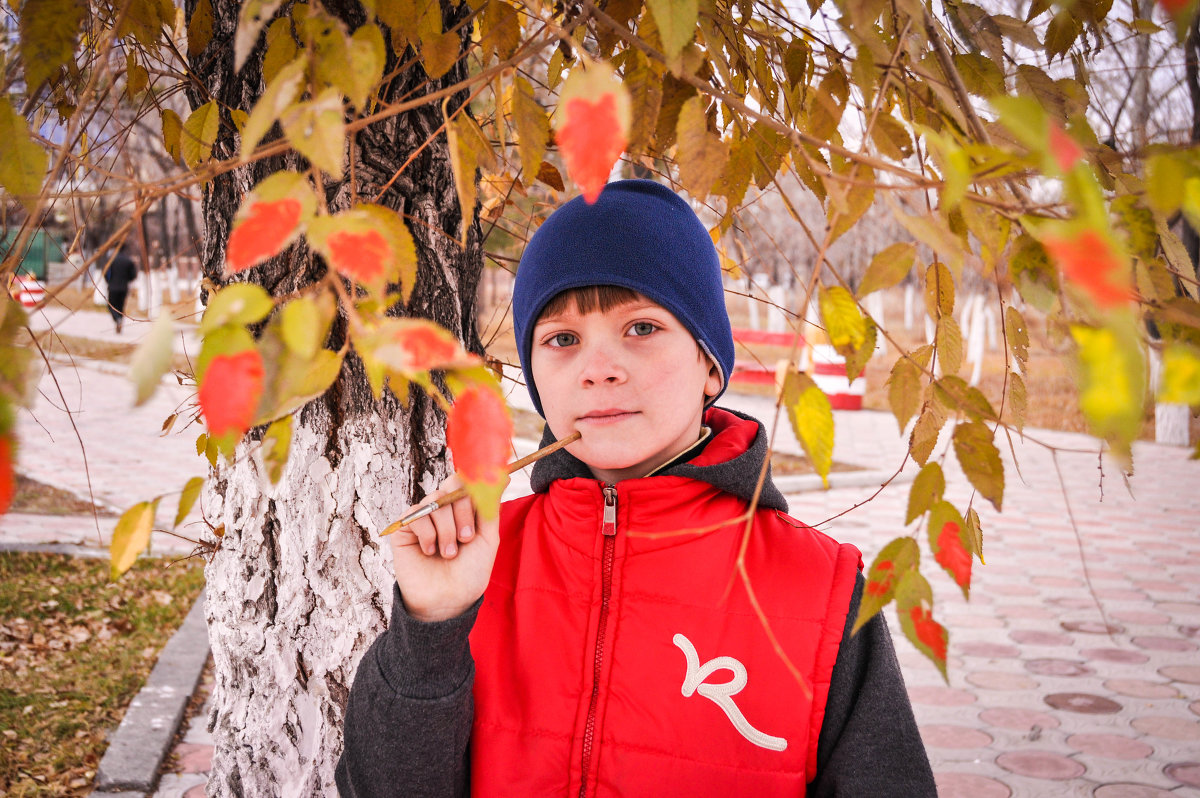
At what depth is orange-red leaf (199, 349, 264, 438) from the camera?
559mm

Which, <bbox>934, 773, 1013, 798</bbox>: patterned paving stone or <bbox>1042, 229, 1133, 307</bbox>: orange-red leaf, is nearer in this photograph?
<bbox>1042, 229, 1133, 307</bbox>: orange-red leaf

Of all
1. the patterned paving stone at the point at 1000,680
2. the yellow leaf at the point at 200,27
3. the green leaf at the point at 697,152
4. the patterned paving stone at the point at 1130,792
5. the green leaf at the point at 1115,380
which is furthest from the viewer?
the patterned paving stone at the point at 1000,680

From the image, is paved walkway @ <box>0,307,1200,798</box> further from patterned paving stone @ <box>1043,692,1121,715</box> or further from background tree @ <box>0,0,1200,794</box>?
background tree @ <box>0,0,1200,794</box>

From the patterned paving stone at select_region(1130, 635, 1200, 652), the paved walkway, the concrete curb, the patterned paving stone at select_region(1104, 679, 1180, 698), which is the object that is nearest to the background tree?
the paved walkway

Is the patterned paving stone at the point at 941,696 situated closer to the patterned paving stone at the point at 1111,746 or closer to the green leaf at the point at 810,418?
the patterned paving stone at the point at 1111,746

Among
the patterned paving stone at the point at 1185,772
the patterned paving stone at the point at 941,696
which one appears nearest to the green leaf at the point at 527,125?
the patterned paving stone at the point at 1185,772

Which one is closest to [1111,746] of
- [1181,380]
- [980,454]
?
[980,454]

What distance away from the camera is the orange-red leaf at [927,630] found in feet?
2.30

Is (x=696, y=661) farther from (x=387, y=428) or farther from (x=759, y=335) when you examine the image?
(x=759, y=335)

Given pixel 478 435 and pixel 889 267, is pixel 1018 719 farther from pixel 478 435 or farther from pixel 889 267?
pixel 478 435

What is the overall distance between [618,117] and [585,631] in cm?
96

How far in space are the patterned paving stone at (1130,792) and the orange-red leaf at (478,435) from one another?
3.06m

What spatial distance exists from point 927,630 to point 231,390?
0.56m

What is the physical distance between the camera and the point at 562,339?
1.42 meters
